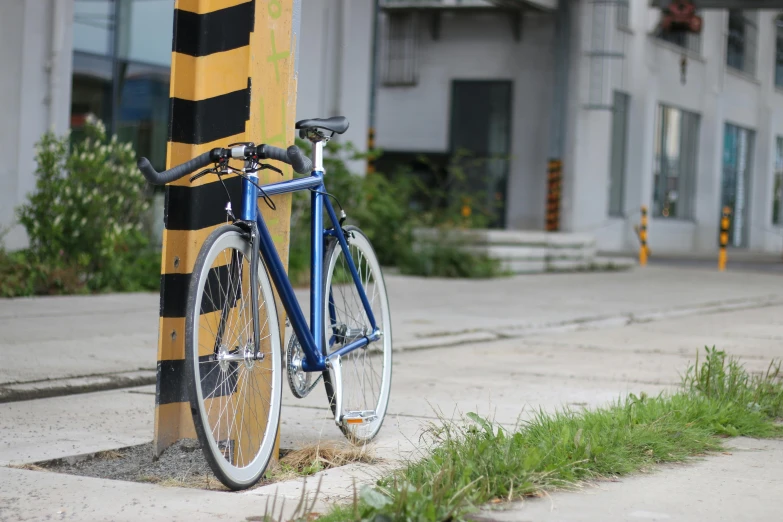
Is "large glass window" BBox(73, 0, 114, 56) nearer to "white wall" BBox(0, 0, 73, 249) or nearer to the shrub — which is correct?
"white wall" BBox(0, 0, 73, 249)

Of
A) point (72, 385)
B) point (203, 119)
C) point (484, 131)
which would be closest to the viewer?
point (203, 119)

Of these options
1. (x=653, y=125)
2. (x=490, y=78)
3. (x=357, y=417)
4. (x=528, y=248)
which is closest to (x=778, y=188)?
(x=653, y=125)

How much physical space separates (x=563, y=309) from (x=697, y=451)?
287 inches

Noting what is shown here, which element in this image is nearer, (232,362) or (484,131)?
(232,362)

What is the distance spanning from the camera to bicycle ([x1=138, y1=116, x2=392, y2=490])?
362 centimetres

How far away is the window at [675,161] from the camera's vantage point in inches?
1289

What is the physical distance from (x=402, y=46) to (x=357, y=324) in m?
25.0

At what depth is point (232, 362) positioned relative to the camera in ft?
12.9

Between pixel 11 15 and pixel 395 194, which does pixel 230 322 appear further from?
pixel 395 194

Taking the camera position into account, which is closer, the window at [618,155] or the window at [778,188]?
the window at [618,155]

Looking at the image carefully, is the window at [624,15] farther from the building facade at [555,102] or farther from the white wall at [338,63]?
the white wall at [338,63]

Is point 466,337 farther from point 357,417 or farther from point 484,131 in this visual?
point 484,131

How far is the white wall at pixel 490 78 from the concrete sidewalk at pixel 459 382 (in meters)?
13.5

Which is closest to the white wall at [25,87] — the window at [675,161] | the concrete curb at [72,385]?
the concrete curb at [72,385]
